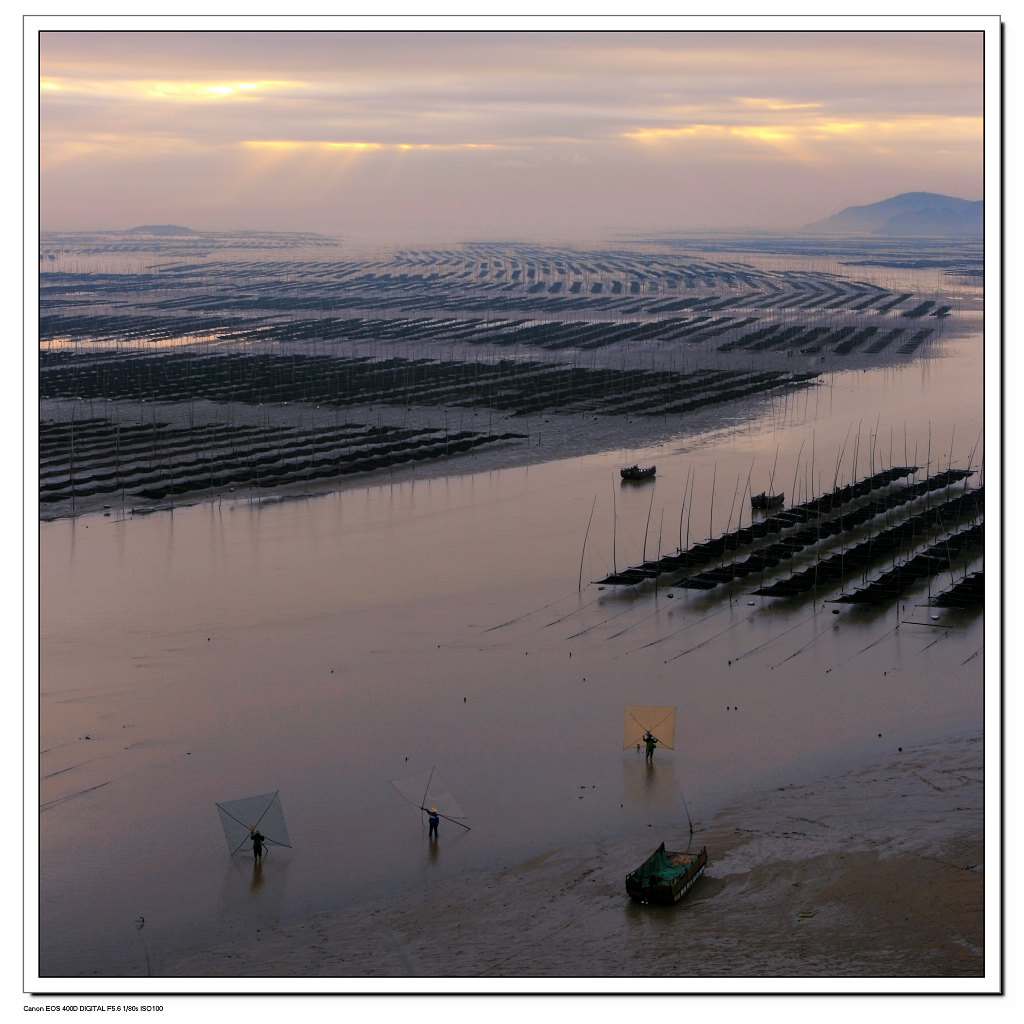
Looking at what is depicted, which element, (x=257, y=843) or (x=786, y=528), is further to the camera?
(x=786, y=528)

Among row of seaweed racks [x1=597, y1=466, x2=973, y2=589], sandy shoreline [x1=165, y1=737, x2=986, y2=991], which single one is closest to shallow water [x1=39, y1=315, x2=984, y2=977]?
sandy shoreline [x1=165, y1=737, x2=986, y2=991]

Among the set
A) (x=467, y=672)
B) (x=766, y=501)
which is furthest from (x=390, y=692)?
(x=766, y=501)

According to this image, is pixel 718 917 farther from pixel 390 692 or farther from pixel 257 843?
pixel 390 692

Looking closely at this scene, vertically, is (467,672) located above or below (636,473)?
below

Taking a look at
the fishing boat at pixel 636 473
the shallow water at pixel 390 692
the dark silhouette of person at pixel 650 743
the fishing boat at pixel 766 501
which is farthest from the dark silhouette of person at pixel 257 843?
the fishing boat at pixel 636 473

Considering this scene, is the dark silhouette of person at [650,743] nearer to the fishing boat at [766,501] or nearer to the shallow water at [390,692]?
the shallow water at [390,692]
